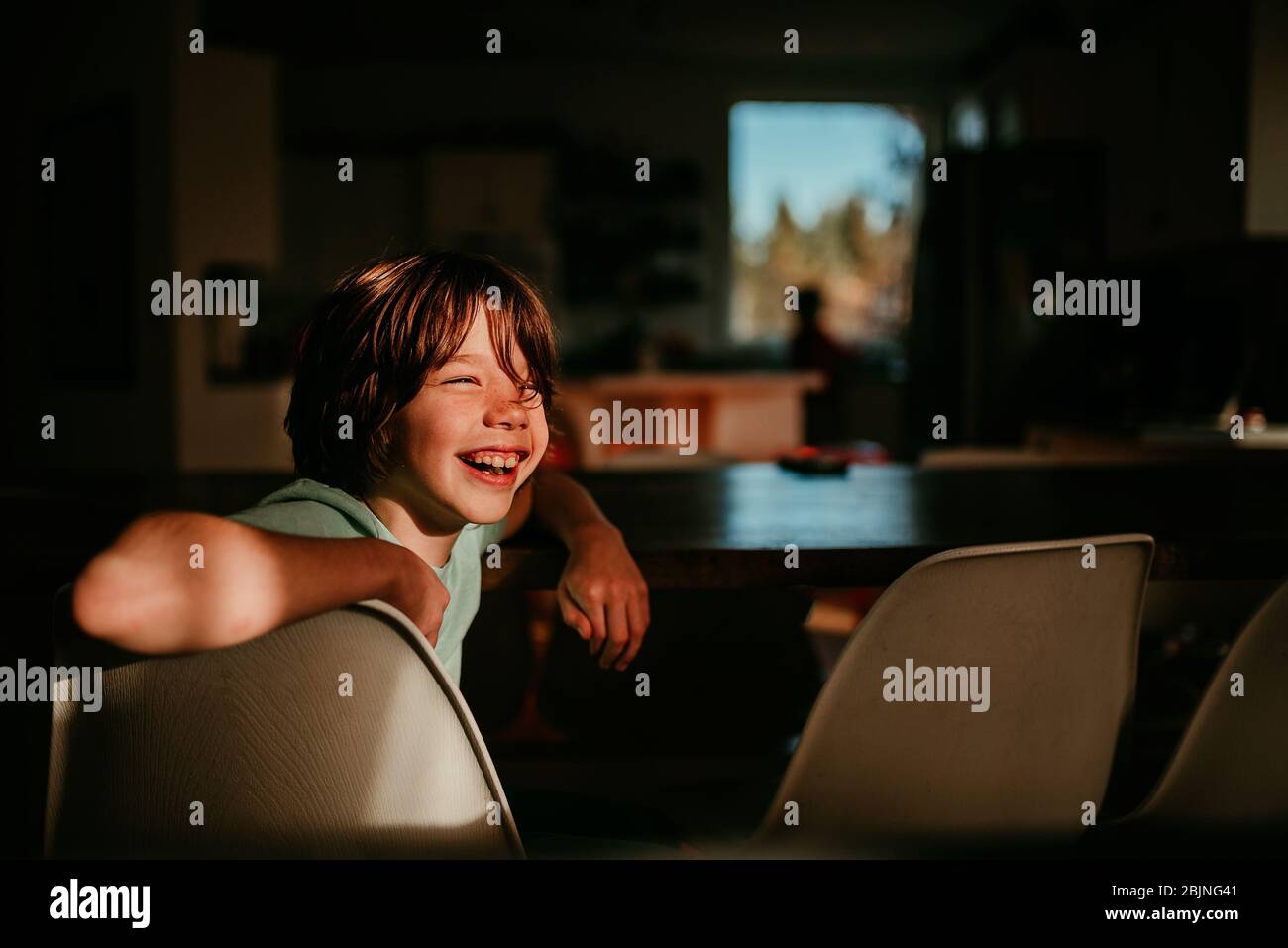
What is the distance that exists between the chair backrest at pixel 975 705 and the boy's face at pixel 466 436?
320mm

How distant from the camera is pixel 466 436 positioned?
0.89m

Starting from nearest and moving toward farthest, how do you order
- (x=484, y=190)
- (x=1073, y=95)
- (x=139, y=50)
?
(x=139, y=50) < (x=1073, y=95) < (x=484, y=190)

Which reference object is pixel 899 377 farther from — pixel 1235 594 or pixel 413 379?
pixel 413 379

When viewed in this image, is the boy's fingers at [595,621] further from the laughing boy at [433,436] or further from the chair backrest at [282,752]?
the chair backrest at [282,752]

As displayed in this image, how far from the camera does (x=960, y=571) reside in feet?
2.69

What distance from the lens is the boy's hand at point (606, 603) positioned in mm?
938

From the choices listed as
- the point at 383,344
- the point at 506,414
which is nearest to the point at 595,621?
the point at 506,414

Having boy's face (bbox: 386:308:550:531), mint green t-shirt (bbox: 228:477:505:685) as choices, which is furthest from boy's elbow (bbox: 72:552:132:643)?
Answer: boy's face (bbox: 386:308:550:531)

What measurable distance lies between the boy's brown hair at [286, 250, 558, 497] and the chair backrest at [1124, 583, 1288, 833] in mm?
654

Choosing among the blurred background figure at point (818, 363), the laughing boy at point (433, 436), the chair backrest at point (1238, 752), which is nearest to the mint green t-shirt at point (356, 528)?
the laughing boy at point (433, 436)

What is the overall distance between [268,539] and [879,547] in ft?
1.97

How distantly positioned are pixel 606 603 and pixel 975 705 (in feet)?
1.05

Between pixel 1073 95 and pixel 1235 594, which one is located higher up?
pixel 1073 95
